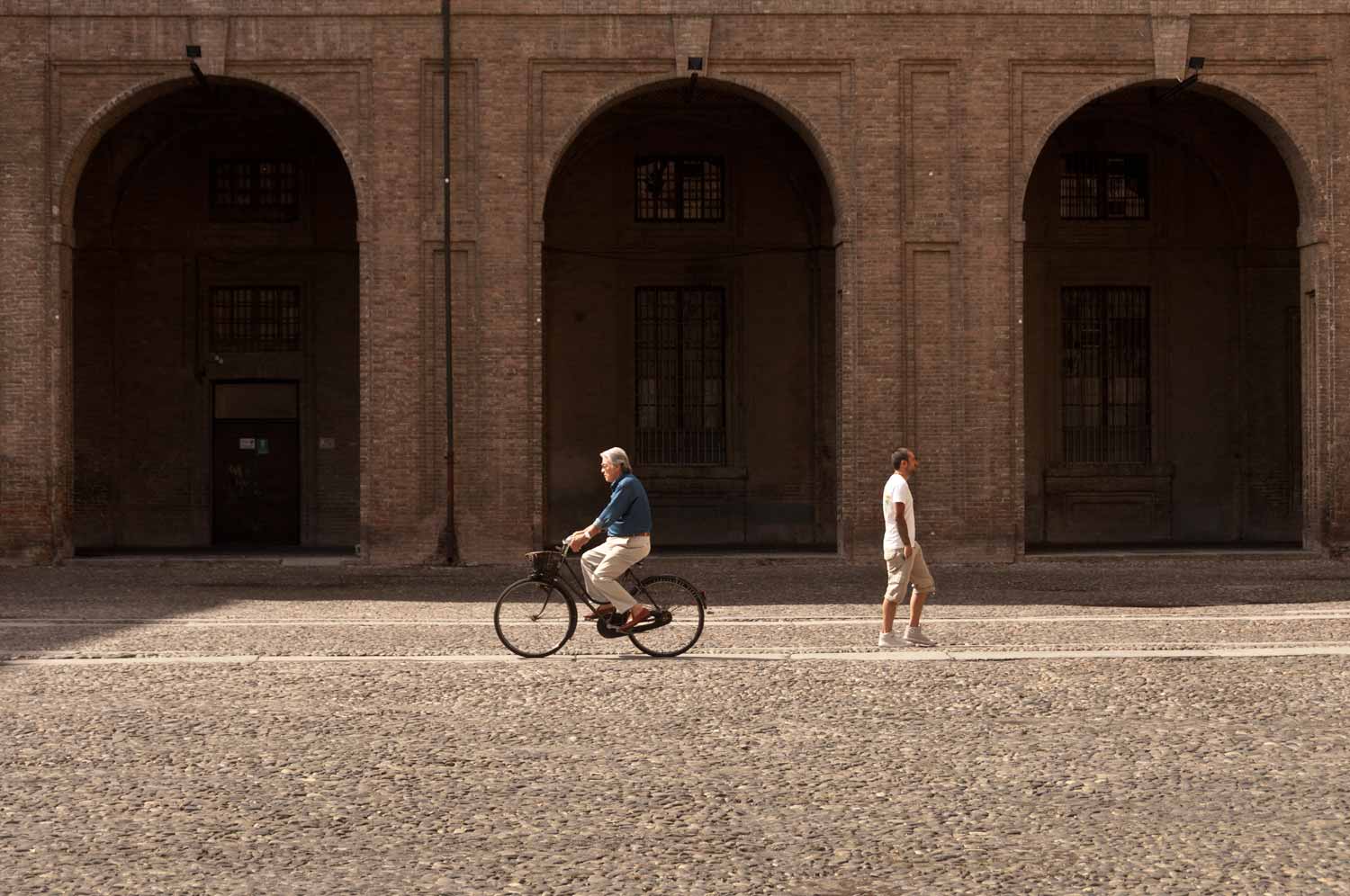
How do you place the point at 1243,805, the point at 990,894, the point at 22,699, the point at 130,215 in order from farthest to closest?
1. the point at 130,215
2. the point at 22,699
3. the point at 1243,805
4. the point at 990,894

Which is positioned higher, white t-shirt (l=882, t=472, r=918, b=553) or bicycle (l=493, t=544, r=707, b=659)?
white t-shirt (l=882, t=472, r=918, b=553)

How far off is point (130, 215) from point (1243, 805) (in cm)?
2142

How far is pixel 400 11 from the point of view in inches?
819

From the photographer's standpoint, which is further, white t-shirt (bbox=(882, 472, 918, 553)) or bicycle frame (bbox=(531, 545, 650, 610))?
white t-shirt (bbox=(882, 472, 918, 553))

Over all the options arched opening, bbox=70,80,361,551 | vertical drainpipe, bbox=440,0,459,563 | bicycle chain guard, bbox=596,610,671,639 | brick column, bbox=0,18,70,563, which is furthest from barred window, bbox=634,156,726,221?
bicycle chain guard, bbox=596,610,671,639

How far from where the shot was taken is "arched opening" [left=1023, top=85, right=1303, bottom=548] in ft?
81.1

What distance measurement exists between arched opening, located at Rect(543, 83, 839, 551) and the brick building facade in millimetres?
57

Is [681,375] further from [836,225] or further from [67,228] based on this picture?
[67,228]

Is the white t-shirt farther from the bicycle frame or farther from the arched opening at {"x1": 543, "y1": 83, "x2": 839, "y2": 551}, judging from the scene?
the arched opening at {"x1": 543, "y1": 83, "x2": 839, "y2": 551}

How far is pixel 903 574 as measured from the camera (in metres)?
11.9

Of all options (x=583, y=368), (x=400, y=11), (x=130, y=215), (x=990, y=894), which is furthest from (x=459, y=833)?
(x=130, y=215)

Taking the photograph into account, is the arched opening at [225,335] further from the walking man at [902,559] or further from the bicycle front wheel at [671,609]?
the walking man at [902,559]

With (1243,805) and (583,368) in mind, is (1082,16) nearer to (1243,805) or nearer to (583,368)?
(583,368)

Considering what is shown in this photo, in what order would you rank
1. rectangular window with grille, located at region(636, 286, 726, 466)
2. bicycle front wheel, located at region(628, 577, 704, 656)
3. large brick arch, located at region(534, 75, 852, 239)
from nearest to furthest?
bicycle front wheel, located at region(628, 577, 704, 656) < large brick arch, located at region(534, 75, 852, 239) < rectangular window with grille, located at region(636, 286, 726, 466)
